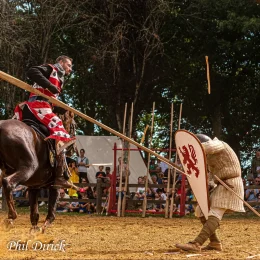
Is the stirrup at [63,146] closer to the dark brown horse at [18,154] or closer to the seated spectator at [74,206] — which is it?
the dark brown horse at [18,154]

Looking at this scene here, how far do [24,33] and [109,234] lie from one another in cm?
955

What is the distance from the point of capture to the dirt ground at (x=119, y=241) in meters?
7.04

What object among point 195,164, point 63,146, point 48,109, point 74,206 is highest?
point 48,109

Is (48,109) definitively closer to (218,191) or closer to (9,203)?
(9,203)

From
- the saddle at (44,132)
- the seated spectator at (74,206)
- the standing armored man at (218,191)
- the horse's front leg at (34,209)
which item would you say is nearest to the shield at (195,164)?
the standing armored man at (218,191)

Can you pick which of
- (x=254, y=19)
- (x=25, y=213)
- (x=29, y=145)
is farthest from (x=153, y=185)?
(x=29, y=145)

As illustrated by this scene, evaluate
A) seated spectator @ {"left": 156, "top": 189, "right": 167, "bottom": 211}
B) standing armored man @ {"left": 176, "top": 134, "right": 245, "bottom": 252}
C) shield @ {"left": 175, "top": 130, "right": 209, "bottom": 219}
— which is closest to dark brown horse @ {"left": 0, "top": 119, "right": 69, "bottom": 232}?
shield @ {"left": 175, "top": 130, "right": 209, "bottom": 219}

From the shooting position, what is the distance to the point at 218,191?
745 cm

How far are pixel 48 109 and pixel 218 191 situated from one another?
260 cm

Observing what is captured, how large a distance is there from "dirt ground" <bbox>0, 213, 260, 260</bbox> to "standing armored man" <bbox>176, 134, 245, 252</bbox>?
0.58 feet

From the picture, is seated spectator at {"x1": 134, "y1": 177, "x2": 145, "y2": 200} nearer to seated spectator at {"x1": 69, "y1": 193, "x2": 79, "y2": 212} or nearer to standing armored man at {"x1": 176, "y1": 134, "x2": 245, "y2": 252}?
seated spectator at {"x1": 69, "y1": 193, "x2": 79, "y2": 212}

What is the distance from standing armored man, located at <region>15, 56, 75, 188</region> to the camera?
8.63 meters

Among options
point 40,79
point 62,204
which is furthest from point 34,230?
point 62,204

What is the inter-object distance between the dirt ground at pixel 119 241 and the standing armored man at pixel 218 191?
0.18 meters
